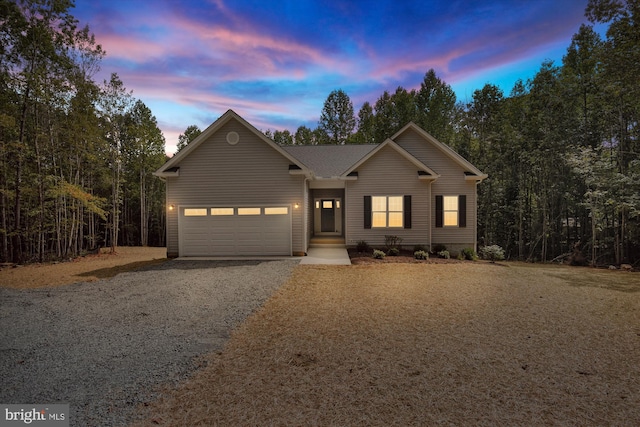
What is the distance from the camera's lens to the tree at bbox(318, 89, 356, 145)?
34.7 m

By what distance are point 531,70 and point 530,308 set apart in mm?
22960

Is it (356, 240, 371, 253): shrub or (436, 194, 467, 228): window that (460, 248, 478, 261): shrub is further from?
(356, 240, 371, 253): shrub

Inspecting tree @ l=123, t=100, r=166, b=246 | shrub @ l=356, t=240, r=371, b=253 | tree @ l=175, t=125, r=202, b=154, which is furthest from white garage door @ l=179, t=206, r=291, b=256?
tree @ l=175, t=125, r=202, b=154

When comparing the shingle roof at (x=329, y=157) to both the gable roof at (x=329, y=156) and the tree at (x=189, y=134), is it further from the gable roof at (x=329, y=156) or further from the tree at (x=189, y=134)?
the tree at (x=189, y=134)

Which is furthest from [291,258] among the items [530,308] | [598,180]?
[598,180]

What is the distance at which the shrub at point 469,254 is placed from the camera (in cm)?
1393

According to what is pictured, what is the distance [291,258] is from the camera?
1310 cm

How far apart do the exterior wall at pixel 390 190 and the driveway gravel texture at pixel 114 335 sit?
6.10 metres

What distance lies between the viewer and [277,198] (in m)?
13.5

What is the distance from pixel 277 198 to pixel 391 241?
566 centimetres

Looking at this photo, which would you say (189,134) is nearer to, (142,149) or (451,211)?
(142,149)

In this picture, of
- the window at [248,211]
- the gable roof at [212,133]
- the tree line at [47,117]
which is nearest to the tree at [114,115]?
the tree line at [47,117]

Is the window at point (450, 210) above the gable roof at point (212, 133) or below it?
below

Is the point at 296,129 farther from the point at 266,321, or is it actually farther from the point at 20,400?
the point at 20,400
